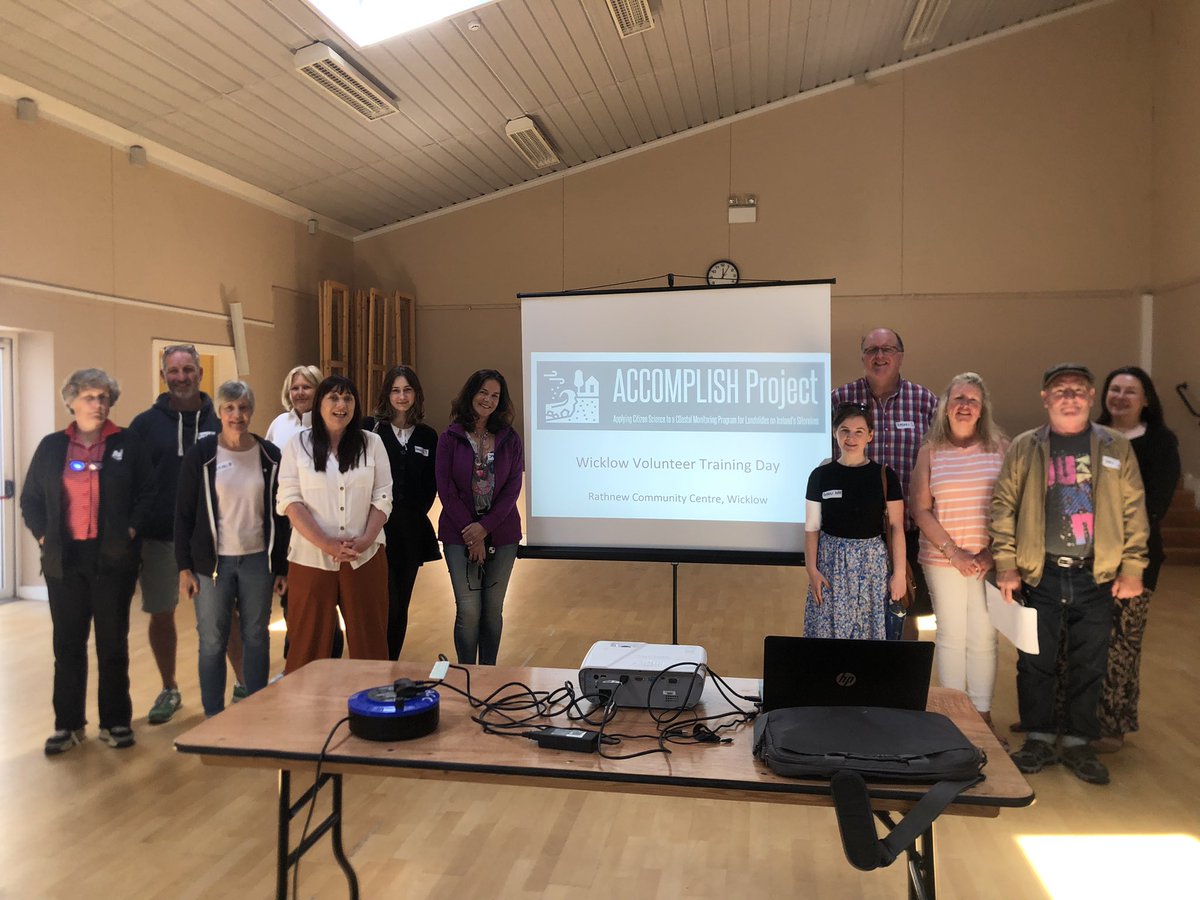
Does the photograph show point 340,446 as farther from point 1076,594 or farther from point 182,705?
point 1076,594

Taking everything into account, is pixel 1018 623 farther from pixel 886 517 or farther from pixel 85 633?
pixel 85 633

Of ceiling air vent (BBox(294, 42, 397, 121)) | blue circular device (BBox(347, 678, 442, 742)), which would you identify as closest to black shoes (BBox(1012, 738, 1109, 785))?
blue circular device (BBox(347, 678, 442, 742))

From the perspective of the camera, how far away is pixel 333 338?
8.22 metres

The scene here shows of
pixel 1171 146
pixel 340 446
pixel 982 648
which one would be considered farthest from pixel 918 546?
pixel 1171 146

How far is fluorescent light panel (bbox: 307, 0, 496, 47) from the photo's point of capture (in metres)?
5.05

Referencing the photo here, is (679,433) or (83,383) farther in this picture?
(679,433)

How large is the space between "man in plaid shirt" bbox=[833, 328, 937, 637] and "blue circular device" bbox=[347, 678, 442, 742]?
2303mm

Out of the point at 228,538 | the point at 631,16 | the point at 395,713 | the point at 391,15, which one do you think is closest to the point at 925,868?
the point at 395,713

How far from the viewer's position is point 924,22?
692cm

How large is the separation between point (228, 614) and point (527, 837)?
1.53m

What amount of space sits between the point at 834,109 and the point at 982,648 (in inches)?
262

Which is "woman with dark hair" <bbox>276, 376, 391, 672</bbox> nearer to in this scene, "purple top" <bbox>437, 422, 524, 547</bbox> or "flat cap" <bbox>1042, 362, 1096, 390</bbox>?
"purple top" <bbox>437, 422, 524, 547</bbox>

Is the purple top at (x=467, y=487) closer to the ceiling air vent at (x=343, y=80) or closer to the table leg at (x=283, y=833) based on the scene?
the table leg at (x=283, y=833)

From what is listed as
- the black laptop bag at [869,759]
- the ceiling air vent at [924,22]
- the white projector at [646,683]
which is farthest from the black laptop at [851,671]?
the ceiling air vent at [924,22]
